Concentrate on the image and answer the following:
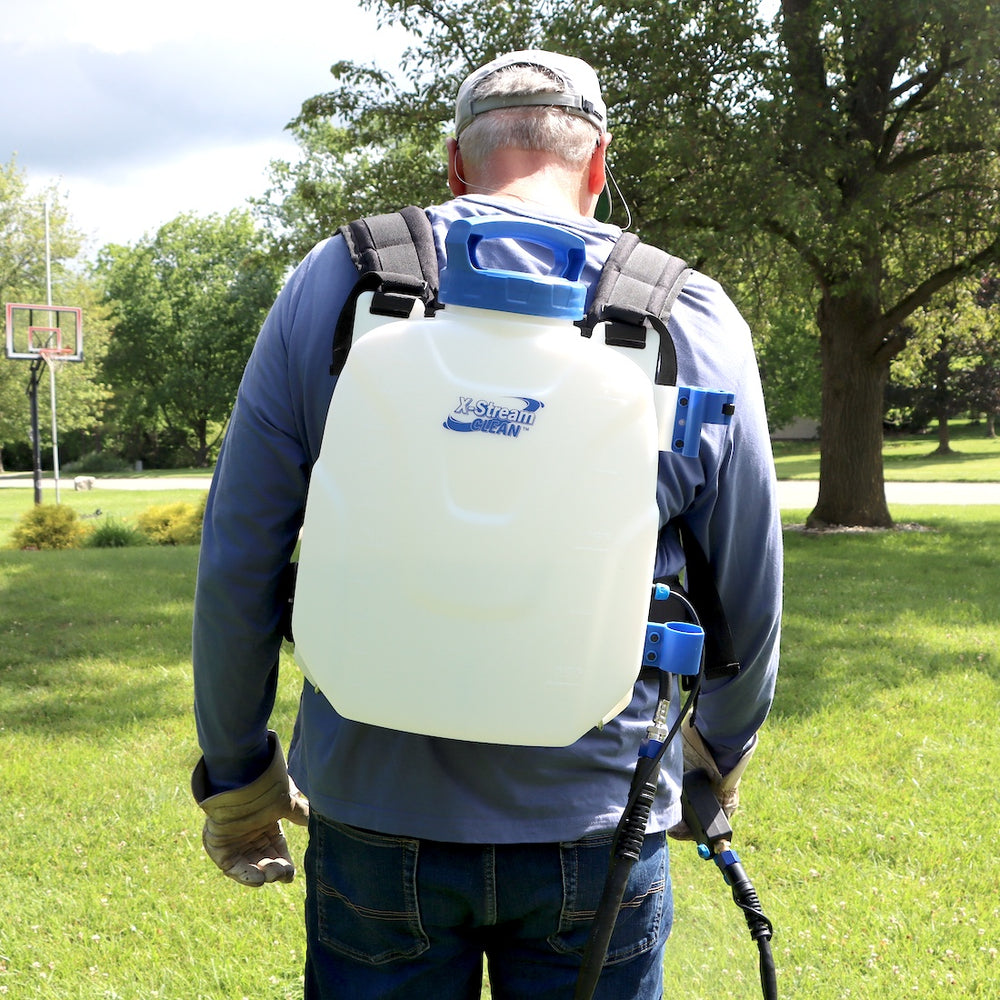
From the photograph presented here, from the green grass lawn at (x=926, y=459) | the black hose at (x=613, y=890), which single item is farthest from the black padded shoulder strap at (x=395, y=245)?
the green grass lawn at (x=926, y=459)

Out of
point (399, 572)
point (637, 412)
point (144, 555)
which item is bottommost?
point (144, 555)

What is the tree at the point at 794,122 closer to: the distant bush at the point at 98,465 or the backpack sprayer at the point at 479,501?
the backpack sprayer at the point at 479,501

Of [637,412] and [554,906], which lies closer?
[637,412]

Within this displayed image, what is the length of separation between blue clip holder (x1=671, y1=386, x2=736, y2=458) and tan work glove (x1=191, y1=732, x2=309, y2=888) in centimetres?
91

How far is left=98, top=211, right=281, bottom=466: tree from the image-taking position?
5325 cm

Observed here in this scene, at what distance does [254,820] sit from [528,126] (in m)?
1.29

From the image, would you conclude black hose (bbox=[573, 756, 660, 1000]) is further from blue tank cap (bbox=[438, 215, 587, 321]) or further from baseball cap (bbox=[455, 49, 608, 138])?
baseball cap (bbox=[455, 49, 608, 138])

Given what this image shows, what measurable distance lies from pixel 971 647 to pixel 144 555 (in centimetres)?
920

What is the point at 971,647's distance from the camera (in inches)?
297

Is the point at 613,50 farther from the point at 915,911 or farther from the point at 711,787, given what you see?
the point at 711,787

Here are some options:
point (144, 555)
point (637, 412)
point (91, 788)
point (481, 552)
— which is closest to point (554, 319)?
point (637, 412)

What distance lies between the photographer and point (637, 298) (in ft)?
4.93

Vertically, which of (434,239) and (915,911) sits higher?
(434,239)

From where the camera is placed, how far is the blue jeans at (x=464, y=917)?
151 cm
